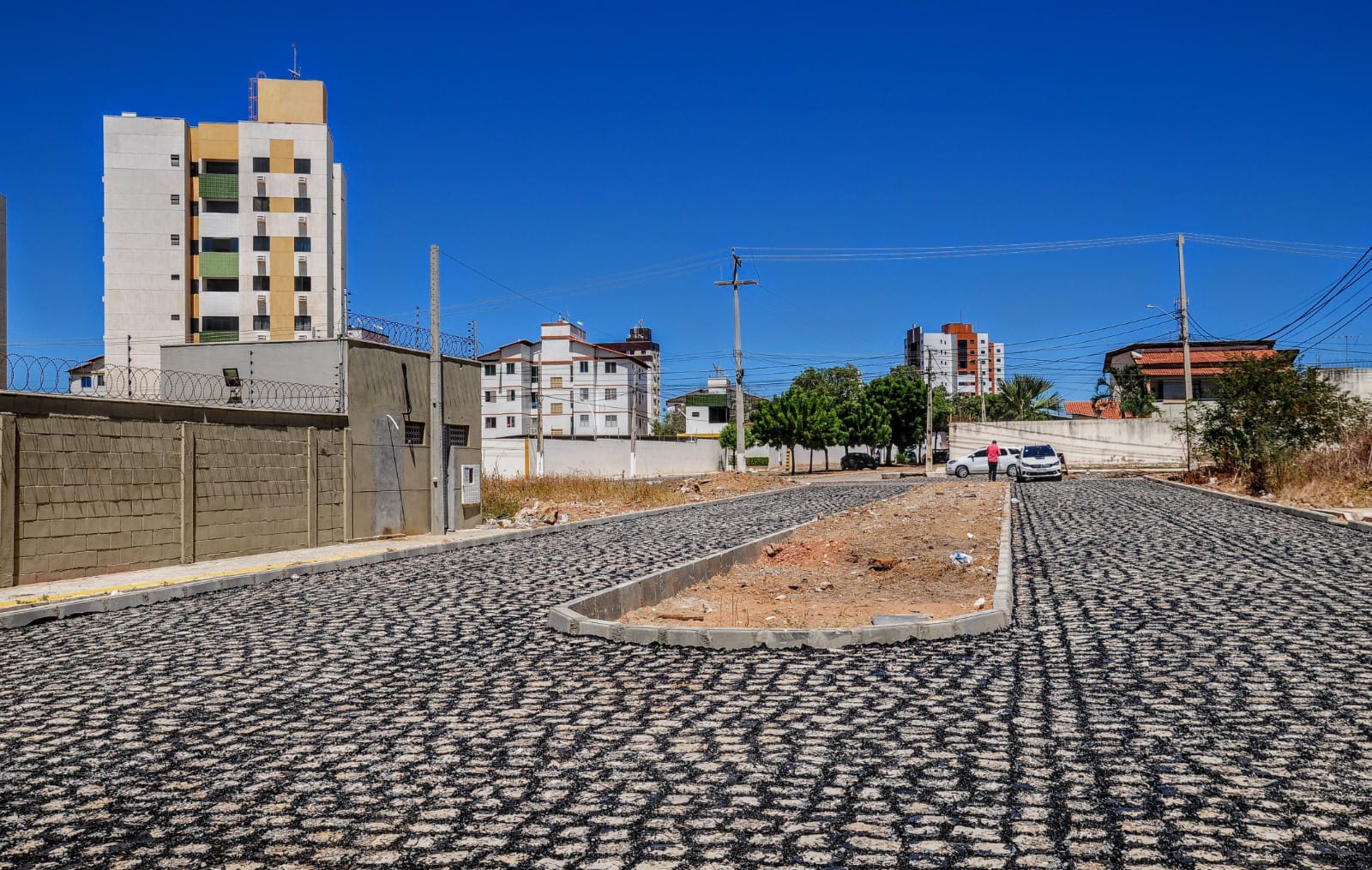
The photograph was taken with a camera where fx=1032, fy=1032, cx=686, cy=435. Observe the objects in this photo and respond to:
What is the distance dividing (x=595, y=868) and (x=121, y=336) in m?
64.3

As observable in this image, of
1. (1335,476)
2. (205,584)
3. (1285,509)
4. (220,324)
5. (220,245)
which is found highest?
(220,245)

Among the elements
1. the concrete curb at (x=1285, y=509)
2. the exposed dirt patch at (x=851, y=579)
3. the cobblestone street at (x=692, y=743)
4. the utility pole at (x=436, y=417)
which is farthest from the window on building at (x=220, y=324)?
the cobblestone street at (x=692, y=743)

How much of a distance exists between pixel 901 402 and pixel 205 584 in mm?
69347

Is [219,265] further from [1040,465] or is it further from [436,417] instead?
[1040,465]

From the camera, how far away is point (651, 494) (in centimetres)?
3378

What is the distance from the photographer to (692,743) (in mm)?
5547

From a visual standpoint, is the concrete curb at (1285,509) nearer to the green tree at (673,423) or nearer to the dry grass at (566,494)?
the dry grass at (566,494)

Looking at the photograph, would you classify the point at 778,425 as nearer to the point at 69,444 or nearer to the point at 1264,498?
the point at 1264,498

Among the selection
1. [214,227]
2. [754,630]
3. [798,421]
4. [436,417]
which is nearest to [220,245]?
[214,227]

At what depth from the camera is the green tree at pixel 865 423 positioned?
75938 millimetres

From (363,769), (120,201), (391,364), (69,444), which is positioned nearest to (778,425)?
(120,201)

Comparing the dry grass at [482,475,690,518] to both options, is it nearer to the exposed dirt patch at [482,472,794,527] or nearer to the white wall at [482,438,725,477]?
the exposed dirt patch at [482,472,794,527]

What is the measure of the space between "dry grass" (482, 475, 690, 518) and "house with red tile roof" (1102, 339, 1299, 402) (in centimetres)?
4706

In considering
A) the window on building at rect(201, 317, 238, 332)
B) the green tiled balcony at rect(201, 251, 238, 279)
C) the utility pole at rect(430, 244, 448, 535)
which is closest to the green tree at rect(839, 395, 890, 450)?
the window on building at rect(201, 317, 238, 332)
